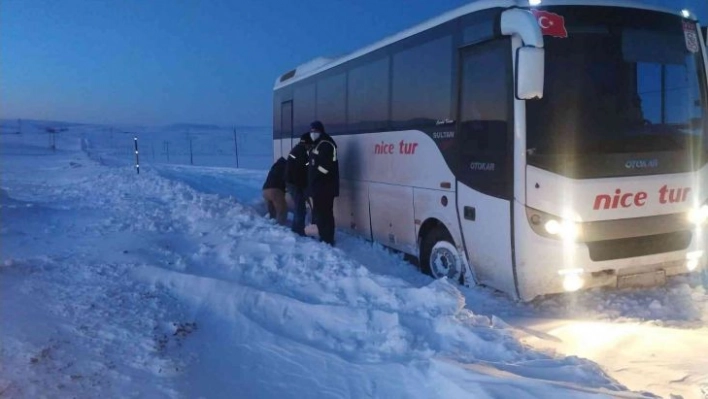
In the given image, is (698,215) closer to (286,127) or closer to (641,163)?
(641,163)

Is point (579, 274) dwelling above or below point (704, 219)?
below

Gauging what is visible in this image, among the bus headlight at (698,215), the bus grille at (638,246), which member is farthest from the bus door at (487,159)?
the bus headlight at (698,215)

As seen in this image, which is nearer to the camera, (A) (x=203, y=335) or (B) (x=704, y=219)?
(A) (x=203, y=335)

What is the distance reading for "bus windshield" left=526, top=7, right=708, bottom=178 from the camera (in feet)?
18.5

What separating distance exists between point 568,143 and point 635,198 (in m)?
0.96

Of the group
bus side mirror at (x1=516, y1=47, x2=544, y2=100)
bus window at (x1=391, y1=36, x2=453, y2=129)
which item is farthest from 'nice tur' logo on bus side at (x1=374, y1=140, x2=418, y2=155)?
bus side mirror at (x1=516, y1=47, x2=544, y2=100)

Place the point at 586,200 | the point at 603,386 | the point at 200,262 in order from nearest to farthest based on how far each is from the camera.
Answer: the point at 603,386 → the point at 586,200 → the point at 200,262

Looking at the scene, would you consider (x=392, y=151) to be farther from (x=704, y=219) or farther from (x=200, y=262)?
(x=704, y=219)

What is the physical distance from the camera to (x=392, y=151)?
27.3ft

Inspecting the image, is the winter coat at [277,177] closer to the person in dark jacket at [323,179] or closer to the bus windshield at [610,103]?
the person in dark jacket at [323,179]

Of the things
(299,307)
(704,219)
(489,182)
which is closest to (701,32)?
(704,219)

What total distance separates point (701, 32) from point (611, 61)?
60.4 inches

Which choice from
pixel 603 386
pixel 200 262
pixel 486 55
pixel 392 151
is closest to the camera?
pixel 603 386

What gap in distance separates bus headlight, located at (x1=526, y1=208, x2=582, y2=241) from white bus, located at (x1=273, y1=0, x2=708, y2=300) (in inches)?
0.4
